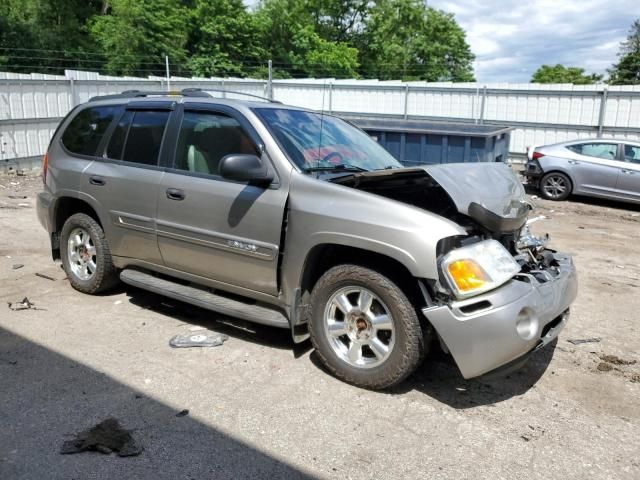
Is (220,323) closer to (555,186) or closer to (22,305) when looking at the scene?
(22,305)

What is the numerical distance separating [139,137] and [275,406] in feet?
8.84

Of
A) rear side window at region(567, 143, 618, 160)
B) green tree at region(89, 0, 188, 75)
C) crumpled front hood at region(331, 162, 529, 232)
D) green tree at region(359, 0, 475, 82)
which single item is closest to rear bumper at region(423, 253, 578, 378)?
crumpled front hood at region(331, 162, 529, 232)

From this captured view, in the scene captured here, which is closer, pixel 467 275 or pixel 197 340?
pixel 467 275

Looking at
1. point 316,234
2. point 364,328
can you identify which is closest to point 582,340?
point 364,328

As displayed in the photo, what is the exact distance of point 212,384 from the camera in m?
3.73

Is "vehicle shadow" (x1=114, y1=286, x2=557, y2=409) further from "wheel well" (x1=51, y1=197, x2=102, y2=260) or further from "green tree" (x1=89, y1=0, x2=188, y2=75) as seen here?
"green tree" (x1=89, y1=0, x2=188, y2=75)

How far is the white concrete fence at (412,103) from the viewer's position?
13.2 meters

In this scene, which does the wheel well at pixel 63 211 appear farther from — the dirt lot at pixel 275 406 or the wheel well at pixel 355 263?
the wheel well at pixel 355 263

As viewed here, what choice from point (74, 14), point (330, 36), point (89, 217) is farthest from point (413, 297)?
point (330, 36)

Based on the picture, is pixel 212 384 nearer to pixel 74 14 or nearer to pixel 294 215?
pixel 294 215

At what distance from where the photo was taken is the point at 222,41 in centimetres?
3522

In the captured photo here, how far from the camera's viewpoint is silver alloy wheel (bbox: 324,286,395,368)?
3.57 metres

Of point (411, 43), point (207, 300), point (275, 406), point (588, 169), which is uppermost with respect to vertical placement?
point (411, 43)

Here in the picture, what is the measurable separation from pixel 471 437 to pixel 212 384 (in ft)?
5.54
